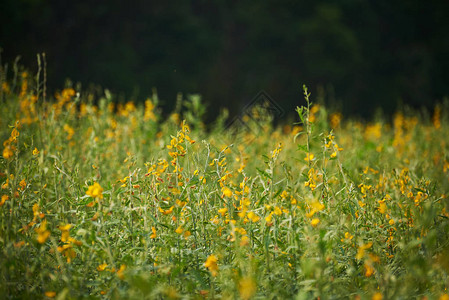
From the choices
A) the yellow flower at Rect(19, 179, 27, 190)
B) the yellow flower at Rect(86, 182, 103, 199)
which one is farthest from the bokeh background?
the yellow flower at Rect(86, 182, 103, 199)

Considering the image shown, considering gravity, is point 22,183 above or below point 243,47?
above

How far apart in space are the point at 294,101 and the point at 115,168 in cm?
1087

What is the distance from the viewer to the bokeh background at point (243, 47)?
36.3 feet

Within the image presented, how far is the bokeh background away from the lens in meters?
11.1

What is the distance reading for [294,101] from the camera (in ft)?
44.3

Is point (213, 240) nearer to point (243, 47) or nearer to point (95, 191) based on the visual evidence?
point (95, 191)

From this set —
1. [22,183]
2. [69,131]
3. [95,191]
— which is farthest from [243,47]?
[95,191]

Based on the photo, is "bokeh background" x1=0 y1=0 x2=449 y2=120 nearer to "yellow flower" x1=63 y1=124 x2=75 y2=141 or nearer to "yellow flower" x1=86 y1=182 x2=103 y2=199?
"yellow flower" x1=63 y1=124 x2=75 y2=141

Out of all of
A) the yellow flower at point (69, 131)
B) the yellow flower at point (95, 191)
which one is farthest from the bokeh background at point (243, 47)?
the yellow flower at point (95, 191)

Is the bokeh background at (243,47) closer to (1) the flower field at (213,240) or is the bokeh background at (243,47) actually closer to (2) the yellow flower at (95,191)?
(1) the flower field at (213,240)

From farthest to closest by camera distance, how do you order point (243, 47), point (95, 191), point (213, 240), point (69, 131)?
→ point (243, 47)
point (69, 131)
point (213, 240)
point (95, 191)

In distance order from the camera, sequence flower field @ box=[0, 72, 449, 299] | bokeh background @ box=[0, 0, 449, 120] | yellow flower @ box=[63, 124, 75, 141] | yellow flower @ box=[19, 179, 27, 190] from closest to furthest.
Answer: flower field @ box=[0, 72, 449, 299] < yellow flower @ box=[19, 179, 27, 190] < yellow flower @ box=[63, 124, 75, 141] < bokeh background @ box=[0, 0, 449, 120]

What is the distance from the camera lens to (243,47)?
14062 millimetres

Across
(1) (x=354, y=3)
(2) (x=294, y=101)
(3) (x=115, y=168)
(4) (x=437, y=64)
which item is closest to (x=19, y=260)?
(3) (x=115, y=168)
